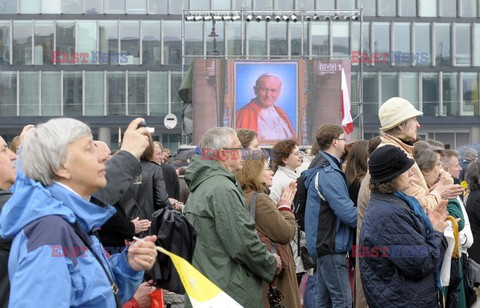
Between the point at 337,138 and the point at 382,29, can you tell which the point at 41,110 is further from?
the point at 337,138

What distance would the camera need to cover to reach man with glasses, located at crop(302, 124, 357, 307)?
7.73m

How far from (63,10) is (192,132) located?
23.1 m

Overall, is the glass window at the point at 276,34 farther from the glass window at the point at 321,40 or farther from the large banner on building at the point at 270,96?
the large banner on building at the point at 270,96

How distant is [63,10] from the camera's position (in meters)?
49.9

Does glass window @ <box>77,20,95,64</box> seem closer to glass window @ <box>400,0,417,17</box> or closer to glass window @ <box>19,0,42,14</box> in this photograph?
glass window @ <box>19,0,42,14</box>

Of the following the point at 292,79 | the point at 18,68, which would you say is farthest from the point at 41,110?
the point at 292,79

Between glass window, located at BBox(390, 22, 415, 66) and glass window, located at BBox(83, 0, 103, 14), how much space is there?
17155mm

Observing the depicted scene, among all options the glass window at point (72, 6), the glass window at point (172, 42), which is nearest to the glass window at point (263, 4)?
the glass window at point (172, 42)

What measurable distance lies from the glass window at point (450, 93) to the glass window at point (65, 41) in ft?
71.5

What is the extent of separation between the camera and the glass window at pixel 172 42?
163 ft

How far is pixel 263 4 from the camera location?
48.8 metres

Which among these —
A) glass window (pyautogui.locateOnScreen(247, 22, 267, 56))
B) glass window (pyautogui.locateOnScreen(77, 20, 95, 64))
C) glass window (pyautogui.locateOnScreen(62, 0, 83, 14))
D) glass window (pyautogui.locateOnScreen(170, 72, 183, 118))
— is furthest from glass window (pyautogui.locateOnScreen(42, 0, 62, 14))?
glass window (pyautogui.locateOnScreen(247, 22, 267, 56))

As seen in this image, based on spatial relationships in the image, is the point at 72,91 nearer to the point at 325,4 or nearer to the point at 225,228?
the point at 325,4

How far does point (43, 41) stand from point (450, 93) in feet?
78.6
